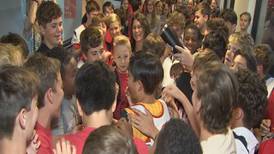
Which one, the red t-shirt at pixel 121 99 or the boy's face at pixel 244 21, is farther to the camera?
the boy's face at pixel 244 21

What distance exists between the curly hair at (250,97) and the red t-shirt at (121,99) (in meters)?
1.11

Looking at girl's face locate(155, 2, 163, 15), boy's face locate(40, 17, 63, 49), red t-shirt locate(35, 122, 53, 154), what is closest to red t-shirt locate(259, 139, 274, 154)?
red t-shirt locate(35, 122, 53, 154)

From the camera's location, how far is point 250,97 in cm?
267

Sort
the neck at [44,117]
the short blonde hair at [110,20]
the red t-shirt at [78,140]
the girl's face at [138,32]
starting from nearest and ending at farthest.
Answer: the red t-shirt at [78,140]
the neck at [44,117]
the girl's face at [138,32]
the short blonde hair at [110,20]

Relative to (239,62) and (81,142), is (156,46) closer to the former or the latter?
(239,62)

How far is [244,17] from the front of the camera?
22.5ft

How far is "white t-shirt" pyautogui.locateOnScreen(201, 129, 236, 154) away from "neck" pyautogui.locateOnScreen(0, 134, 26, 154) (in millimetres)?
1039

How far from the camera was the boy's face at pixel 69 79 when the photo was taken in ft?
9.66

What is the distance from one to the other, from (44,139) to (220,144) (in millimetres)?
1005

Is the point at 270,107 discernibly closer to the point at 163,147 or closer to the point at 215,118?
the point at 215,118

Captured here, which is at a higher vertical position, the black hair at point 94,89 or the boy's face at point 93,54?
the black hair at point 94,89

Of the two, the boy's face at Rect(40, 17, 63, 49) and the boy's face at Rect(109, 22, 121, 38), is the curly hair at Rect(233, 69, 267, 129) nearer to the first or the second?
the boy's face at Rect(40, 17, 63, 49)

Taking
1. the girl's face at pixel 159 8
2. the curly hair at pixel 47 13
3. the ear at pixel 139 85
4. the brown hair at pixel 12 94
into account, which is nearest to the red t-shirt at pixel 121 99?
the ear at pixel 139 85

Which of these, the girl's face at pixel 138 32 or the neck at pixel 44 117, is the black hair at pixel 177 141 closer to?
the neck at pixel 44 117
